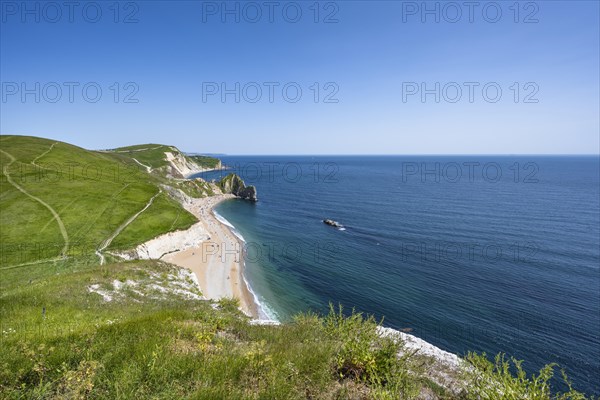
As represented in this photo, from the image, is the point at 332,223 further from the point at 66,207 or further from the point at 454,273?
the point at 66,207

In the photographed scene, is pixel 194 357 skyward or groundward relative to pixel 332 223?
skyward

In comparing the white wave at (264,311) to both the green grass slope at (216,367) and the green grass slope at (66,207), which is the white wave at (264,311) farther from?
the green grass slope at (216,367)

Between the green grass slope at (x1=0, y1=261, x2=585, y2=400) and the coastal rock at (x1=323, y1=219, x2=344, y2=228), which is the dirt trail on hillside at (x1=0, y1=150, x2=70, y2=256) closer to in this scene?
the green grass slope at (x1=0, y1=261, x2=585, y2=400)

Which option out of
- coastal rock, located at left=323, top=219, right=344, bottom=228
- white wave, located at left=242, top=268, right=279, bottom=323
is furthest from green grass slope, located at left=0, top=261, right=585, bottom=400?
coastal rock, located at left=323, top=219, right=344, bottom=228

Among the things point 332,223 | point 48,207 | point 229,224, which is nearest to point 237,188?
point 229,224

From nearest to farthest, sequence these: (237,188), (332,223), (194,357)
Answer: (194,357) < (332,223) < (237,188)

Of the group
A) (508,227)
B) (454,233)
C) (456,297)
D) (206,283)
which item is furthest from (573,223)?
(206,283)
